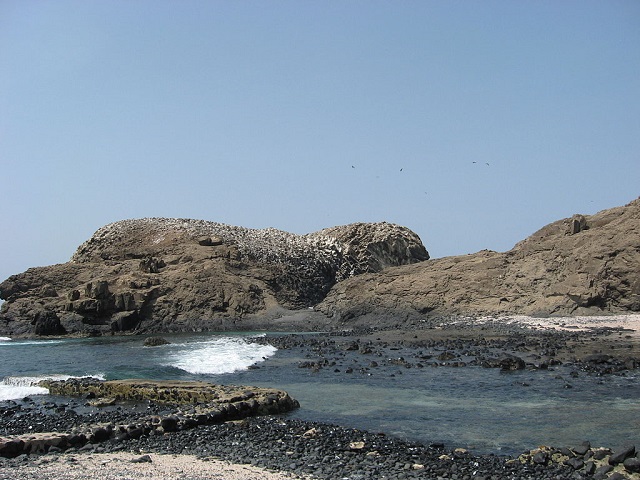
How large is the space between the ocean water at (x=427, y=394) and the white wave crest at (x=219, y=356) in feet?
0.19

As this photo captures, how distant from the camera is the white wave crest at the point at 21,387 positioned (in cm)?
2077

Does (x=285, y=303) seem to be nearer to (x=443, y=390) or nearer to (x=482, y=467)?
(x=443, y=390)

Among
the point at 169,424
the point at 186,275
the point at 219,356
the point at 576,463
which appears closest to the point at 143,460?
the point at 169,424

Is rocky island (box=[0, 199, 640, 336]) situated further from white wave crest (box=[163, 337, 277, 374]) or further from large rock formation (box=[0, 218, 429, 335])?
white wave crest (box=[163, 337, 277, 374])

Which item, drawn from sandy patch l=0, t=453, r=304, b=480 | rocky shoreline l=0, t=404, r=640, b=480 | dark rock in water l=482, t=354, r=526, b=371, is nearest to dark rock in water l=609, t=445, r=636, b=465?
rocky shoreline l=0, t=404, r=640, b=480

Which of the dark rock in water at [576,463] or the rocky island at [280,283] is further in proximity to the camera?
the rocky island at [280,283]

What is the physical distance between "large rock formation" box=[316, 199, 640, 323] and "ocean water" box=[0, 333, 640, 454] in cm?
2063

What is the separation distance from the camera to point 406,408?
16953mm

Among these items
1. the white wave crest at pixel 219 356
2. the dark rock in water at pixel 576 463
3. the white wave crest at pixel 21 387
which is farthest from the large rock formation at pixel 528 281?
the white wave crest at pixel 21 387

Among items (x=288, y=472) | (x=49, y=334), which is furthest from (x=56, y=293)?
(x=288, y=472)

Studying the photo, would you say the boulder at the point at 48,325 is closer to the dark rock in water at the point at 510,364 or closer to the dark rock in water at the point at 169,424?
the dark rock in water at the point at 510,364

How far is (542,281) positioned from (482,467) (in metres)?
38.8

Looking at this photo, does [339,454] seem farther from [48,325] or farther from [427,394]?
[48,325]

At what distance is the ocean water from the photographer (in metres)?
13.9
